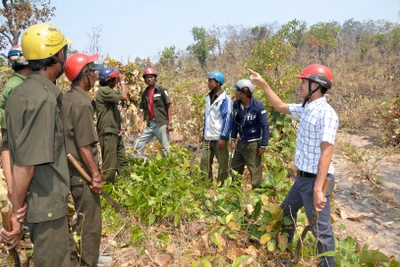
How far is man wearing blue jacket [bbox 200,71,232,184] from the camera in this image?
181 inches

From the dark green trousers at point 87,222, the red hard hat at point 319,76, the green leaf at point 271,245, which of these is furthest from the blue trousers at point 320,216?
the dark green trousers at point 87,222

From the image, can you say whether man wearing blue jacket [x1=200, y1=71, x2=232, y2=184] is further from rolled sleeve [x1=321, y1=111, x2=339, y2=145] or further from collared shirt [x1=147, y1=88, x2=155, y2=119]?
rolled sleeve [x1=321, y1=111, x2=339, y2=145]

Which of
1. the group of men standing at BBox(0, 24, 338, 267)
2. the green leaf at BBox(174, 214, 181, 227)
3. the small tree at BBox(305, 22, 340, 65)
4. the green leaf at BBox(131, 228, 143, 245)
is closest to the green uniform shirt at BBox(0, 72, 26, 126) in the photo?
the group of men standing at BBox(0, 24, 338, 267)

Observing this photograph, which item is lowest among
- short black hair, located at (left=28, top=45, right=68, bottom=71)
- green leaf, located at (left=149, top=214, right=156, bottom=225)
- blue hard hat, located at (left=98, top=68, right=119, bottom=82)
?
green leaf, located at (left=149, top=214, right=156, bottom=225)

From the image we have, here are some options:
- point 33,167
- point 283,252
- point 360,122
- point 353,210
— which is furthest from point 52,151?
point 360,122

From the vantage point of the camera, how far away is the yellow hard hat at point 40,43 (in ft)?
6.68

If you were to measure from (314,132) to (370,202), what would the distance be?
9.90 ft

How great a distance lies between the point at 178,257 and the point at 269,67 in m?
5.12

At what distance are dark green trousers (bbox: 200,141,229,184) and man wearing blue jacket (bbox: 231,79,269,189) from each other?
A: 0.26 meters

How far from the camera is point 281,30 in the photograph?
693 centimetres

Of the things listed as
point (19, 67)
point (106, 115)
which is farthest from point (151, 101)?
point (19, 67)

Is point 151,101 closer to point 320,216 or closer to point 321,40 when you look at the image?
point 320,216

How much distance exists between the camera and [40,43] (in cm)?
203

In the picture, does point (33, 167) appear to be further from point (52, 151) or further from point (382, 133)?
point (382, 133)
